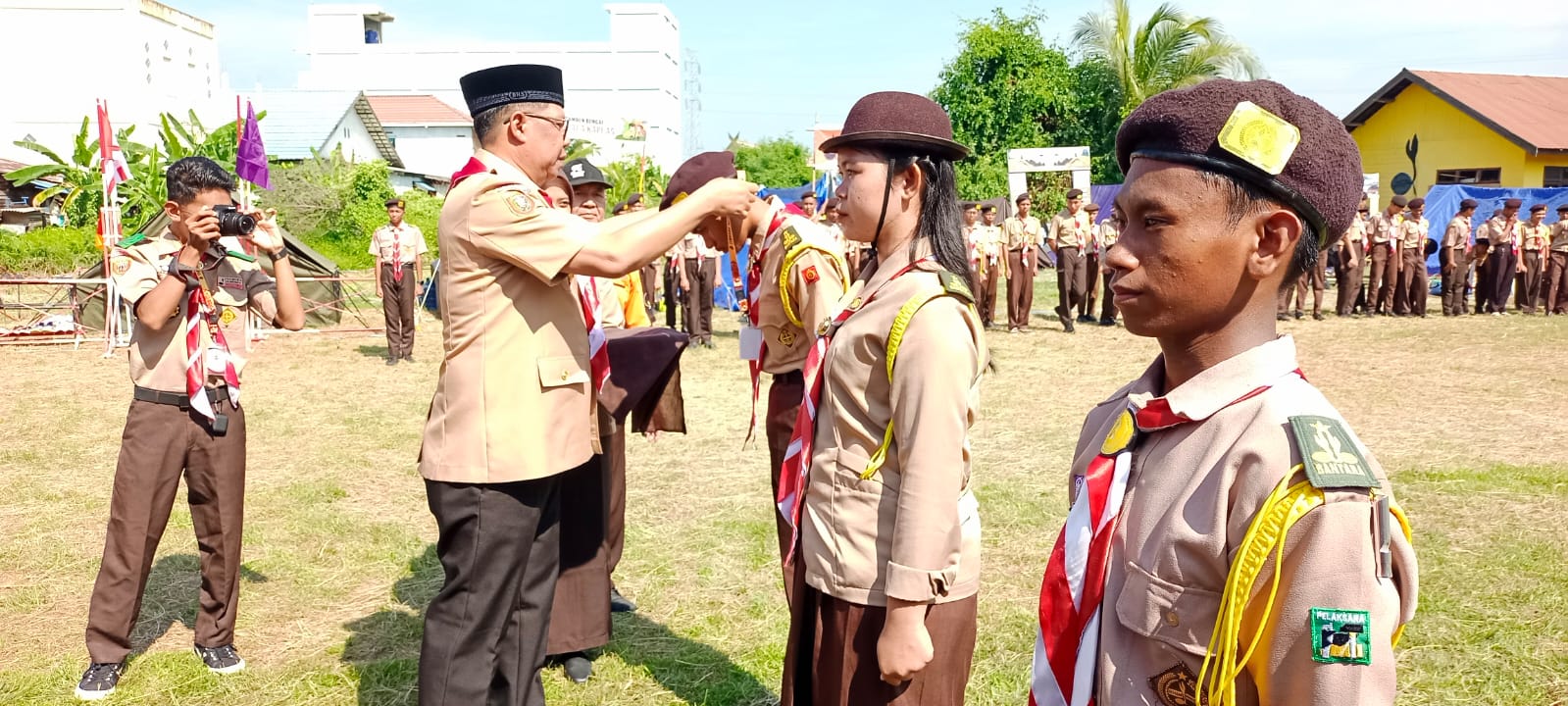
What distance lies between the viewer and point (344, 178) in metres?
29.0

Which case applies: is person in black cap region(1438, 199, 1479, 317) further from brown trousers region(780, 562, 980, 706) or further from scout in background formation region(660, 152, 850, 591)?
brown trousers region(780, 562, 980, 706)

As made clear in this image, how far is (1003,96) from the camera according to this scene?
28.4 meters

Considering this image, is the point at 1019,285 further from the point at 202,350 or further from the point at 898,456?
the point at 898,456

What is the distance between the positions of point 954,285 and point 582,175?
3.84 meters

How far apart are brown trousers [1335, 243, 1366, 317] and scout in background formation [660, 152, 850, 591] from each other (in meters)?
15.5

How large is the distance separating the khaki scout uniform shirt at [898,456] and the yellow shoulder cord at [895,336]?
0.01m

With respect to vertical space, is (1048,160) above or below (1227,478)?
above

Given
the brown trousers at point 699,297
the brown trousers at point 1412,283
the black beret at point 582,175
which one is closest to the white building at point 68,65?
the brown trousers at point 699,297

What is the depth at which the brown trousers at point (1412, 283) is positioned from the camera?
16969 millimetres

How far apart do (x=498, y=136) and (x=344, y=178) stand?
94.3 feet

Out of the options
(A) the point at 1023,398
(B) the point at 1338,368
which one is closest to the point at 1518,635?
(A) the point at 1023,398

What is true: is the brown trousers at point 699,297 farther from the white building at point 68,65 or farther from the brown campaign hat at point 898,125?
the white building at point 68,65

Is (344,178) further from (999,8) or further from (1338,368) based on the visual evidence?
(1338,368)

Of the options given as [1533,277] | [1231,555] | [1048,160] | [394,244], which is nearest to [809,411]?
[1231,555]
